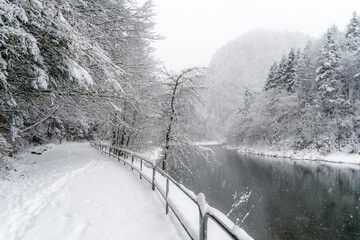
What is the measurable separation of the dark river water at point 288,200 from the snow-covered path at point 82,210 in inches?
222

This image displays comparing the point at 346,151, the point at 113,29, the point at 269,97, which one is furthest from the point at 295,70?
the point at 113,29

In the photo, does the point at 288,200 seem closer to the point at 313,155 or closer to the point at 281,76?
the point at 313,155

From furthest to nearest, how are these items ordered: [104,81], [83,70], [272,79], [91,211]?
[272,79] < [104,81] < [83,70] < [91,211]

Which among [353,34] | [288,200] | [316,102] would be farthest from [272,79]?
[288,200]

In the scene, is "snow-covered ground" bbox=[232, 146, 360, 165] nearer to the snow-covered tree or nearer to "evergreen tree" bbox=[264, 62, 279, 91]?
"evergreen tree" bbox=[264, 62, 279, 91]

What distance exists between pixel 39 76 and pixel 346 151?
38.8 m

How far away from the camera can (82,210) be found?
5590 mm

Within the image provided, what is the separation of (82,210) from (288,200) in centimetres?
1495

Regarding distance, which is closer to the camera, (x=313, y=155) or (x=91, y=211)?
(x=91, y=211)

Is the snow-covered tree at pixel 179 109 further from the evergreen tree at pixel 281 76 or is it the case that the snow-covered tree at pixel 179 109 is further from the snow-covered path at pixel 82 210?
the evergreen tree at pixel 281 76

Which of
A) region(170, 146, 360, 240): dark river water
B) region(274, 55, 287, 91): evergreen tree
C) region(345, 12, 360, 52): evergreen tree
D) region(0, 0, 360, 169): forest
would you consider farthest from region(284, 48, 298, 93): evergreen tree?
region(170, 146, 360, 240): dark river water

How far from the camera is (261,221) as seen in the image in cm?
1250

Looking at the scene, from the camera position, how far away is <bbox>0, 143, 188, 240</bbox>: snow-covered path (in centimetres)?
435

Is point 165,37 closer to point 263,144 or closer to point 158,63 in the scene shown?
point 158,63
